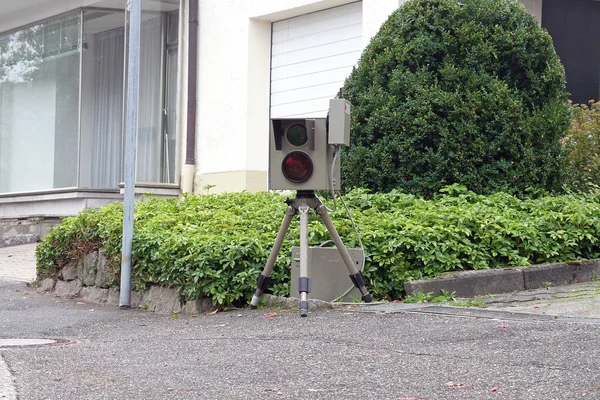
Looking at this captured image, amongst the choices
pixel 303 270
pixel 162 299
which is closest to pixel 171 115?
pixel 162 299

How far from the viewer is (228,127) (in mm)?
15164

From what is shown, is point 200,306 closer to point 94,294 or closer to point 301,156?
point 301,156

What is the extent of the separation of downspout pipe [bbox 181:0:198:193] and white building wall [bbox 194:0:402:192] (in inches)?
5.4

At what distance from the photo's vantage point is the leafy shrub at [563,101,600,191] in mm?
10875

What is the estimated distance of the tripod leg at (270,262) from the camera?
23.8 feet

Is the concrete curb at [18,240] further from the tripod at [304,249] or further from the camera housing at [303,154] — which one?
the camera housing at [303,154]

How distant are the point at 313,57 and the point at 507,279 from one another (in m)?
7.29

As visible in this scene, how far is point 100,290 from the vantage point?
31.6 ft

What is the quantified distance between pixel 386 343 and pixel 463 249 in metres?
2.53

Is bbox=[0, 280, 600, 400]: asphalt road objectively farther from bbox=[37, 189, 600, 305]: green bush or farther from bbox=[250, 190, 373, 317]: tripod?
bbox=[37, 189, 600, 305]: green bush

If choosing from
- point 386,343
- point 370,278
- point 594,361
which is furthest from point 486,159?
point 594,361

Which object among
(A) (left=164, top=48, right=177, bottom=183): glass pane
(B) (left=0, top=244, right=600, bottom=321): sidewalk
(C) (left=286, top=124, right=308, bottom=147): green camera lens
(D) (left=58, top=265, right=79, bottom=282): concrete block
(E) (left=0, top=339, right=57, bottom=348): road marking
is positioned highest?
(A) (left=164, top=48, right=177, bottom=183): glass pane

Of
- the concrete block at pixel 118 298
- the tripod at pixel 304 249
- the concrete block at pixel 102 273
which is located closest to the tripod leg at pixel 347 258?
the tripod at pixel 304 249

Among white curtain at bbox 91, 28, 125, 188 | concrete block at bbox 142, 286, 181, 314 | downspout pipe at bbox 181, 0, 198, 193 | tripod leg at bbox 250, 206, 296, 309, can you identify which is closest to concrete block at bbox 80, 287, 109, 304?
concrete block at bbox 142, 286, 181, 314
